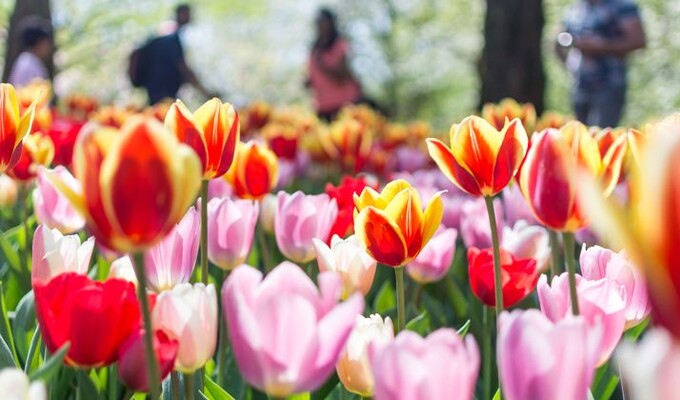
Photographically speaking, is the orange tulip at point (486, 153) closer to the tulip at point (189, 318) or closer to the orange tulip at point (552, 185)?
Result: the orange tulip at point (552, 185)

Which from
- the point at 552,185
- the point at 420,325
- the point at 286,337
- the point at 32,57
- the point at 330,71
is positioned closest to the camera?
the point at 286,337

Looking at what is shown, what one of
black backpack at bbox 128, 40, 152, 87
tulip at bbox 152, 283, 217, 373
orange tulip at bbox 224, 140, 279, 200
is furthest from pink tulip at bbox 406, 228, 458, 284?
black backpack at bbox 128, 40, 152, 87

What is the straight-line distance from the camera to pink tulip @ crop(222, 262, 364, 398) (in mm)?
708

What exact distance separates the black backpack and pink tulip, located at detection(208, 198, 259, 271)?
6501 mm

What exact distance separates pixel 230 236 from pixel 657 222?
98cm

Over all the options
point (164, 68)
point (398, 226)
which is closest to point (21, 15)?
point (164, 68)

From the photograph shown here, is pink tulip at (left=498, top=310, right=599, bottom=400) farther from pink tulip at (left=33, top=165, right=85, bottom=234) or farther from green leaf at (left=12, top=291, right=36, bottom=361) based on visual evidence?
pink tulip at (left=33, top=165, right=85, bottom=234)

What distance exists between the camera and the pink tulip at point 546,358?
0.65m

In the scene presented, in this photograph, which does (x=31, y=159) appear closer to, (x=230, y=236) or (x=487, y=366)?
(x=230, y=236)

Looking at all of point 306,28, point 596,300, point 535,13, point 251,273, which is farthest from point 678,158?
point 306,28

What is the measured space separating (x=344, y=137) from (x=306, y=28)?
1071 inches

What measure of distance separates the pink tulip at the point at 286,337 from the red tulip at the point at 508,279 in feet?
2.22

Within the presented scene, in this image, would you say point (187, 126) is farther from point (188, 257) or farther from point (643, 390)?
point (643, 390)

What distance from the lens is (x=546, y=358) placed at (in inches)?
26.0
